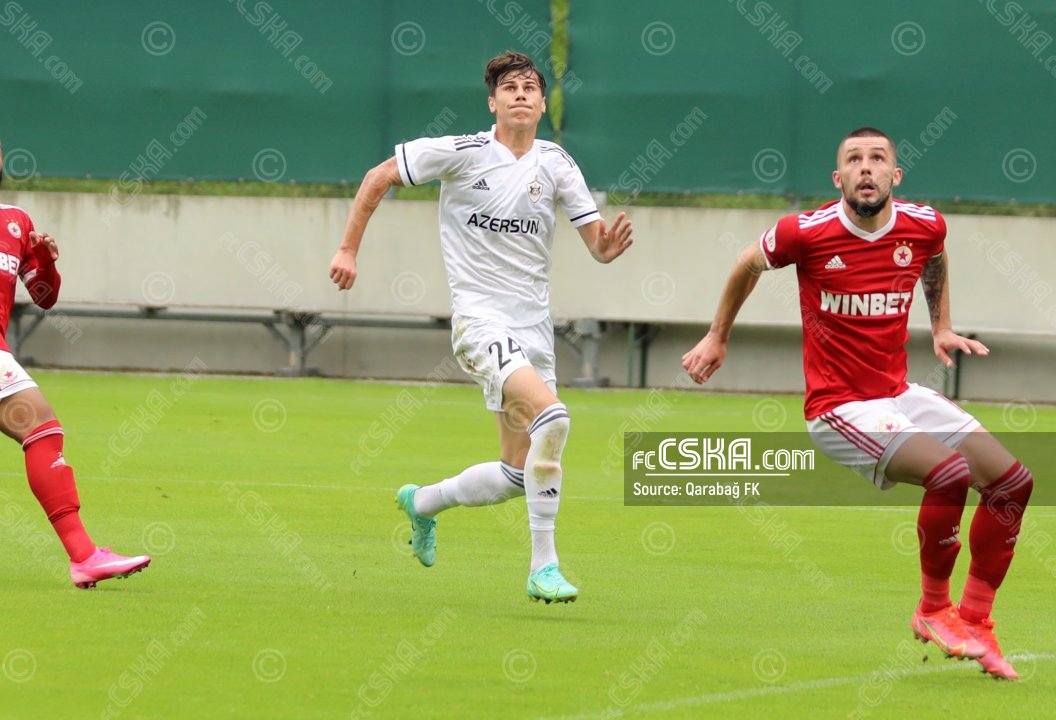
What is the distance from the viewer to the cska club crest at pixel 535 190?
7.99 meters

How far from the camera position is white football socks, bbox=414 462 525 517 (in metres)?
7.94

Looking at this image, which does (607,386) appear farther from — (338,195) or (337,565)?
(337,565)

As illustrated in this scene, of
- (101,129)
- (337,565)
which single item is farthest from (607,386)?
(337,565)

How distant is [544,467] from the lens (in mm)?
7500

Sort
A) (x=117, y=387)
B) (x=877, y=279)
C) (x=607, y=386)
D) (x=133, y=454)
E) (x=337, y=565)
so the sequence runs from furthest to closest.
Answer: (x=607, y=386)
(x=117, y=387)
(x=133, y=454)
(x=337, y=565)
(x=877, y=279)

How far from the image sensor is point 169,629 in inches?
258

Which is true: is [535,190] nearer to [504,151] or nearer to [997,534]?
[504,151]

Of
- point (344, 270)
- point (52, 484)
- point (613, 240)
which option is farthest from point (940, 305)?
point (52, 484)

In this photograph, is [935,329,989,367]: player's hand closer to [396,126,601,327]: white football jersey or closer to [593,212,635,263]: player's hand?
[593,212,635,263]: player's hand

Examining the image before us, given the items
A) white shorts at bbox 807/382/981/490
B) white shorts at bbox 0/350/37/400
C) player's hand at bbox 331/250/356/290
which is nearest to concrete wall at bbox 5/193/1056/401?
player's hand at bbox 331/250/356/290

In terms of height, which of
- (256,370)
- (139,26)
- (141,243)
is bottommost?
(256,370)

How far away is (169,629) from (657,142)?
14068 mm

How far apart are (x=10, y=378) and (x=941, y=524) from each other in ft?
13.6

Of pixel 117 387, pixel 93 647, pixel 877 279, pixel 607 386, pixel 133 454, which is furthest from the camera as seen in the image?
pixel 607 386
